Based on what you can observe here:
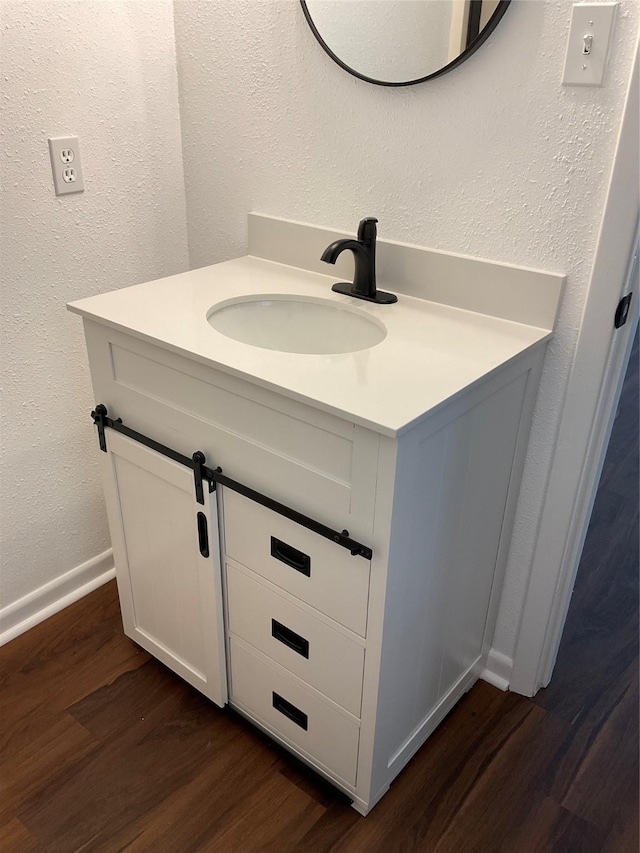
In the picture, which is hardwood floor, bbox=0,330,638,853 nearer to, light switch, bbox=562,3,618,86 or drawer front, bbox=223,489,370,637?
drawer front, bbox=223,489,370,637

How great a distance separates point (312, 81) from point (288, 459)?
0.79 meters

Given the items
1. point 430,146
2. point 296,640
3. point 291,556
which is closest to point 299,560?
point 291,556

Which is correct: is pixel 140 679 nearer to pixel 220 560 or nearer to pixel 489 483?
pixel 220 560

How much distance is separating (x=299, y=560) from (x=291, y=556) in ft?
0.06

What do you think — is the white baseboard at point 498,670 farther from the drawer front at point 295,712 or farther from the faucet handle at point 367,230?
the faucet handle at point 367,230

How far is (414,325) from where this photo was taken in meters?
1.25

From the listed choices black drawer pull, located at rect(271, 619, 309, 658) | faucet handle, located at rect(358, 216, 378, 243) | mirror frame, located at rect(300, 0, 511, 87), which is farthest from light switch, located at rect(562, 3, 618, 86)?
black drawer pull, located at rect(271, 619, 309, 658)

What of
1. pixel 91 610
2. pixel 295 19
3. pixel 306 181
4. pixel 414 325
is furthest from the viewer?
pixel 91 610

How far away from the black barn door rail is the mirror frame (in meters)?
0.75

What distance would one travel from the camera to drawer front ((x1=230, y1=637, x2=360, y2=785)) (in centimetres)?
125

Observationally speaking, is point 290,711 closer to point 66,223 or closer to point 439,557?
point 439,557

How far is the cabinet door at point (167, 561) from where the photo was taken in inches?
51.6

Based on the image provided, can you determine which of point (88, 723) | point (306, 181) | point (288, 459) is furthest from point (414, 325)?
point (88, 723)

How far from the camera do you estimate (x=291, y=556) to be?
3.85 feet
